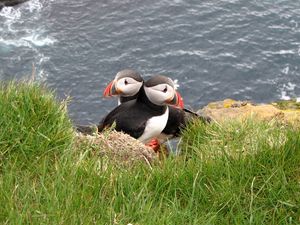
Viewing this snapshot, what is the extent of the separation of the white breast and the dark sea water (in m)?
19.4

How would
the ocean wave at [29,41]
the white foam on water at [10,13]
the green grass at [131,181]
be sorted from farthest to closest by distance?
the white foam on water at [10,13], the ocean wave at [29,41], the green grass at [131,181]

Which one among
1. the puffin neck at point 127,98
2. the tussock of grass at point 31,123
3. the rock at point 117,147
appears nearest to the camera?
the tussock of grass at point 31,123

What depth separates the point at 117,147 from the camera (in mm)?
6633

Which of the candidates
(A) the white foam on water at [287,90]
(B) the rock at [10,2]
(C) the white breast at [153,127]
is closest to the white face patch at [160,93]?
(C) the white breast at [153,127]

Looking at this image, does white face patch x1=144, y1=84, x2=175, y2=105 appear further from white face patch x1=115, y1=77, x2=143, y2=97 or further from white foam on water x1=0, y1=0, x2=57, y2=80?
white foam on water x1=0, y1=0, x2=57, y2=80

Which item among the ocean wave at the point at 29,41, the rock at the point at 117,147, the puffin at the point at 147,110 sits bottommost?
the ocean wave at the point at 29,41

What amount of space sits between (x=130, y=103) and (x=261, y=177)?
20.2 feet

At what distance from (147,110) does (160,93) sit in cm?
49

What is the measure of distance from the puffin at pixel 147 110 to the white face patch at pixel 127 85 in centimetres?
2

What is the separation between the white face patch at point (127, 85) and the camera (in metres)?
11.1

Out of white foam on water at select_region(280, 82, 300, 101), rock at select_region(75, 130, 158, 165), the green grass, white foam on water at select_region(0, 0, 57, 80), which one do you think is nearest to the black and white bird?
rock at select_region(75, 130, 158, 165)

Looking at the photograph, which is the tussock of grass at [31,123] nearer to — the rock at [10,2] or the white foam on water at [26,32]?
the white foam on water at [26,32]

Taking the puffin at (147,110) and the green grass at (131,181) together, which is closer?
the green grass at (131,181)

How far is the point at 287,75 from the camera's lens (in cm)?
3350
